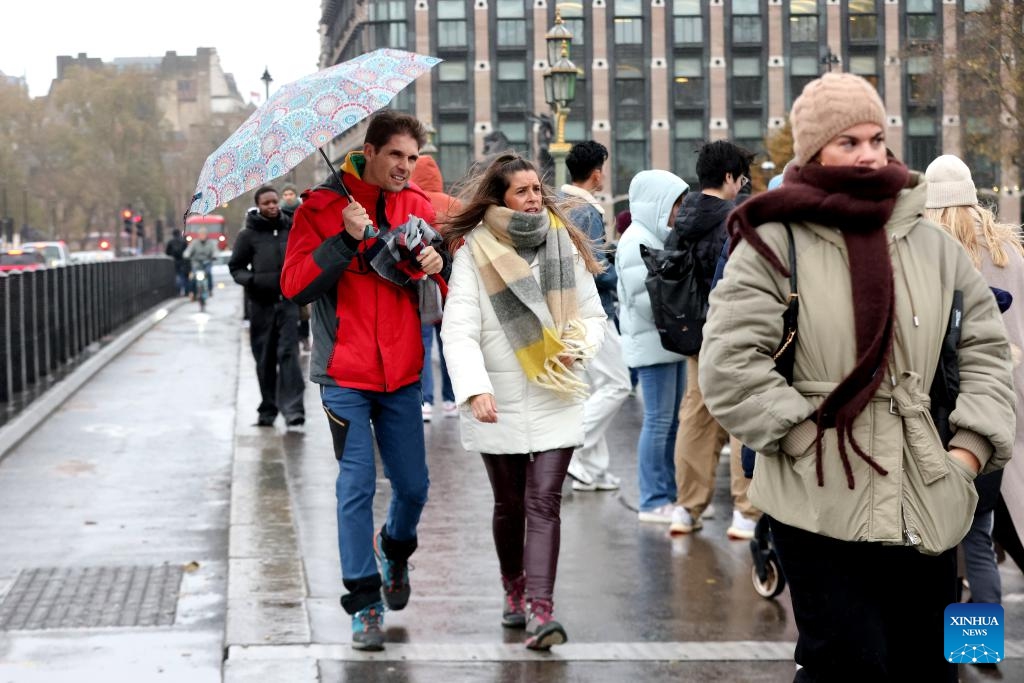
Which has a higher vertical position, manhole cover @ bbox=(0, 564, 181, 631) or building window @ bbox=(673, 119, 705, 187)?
building window @ bbox=(673, 119, 705, 187)

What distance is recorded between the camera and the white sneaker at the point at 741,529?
8.27 metres

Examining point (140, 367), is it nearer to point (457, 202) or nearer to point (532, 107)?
point (457, 202)

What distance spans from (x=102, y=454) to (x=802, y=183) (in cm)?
861

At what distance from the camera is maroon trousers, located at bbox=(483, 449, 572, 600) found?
6250 millimetres

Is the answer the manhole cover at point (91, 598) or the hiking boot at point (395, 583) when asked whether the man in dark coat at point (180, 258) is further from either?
the hiking boot at point (395, 583)

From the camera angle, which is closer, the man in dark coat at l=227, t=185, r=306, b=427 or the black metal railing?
the man in dark coat at l=227, t=185, r=306, b=427

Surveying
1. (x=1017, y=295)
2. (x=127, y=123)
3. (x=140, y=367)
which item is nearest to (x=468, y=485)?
(x=1017, y=295)

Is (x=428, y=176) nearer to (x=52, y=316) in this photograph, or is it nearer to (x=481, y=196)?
(x=481, y=196)

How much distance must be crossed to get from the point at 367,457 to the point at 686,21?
77.0m

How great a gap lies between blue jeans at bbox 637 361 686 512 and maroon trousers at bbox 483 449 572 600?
2.42 metres

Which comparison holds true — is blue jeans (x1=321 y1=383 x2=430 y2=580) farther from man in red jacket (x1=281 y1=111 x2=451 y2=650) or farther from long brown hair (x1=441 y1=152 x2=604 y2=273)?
long brown hair (x1=441 y1=152 x2=604 y2=273)

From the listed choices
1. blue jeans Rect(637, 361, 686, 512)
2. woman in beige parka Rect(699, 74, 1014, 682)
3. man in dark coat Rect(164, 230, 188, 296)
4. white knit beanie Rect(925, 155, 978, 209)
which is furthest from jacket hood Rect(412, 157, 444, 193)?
man in dark coat Rect(164, 230, 188, 296)

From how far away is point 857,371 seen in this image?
3832 mm

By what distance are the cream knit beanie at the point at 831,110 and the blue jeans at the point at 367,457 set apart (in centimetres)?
269
